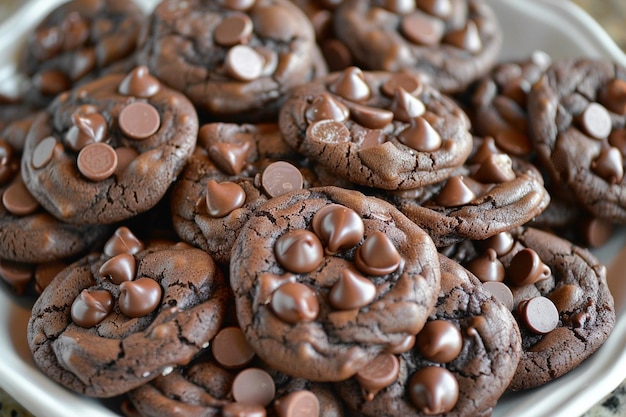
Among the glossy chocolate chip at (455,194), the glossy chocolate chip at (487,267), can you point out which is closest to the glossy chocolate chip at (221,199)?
the glossy chocolate chip at (455,194)

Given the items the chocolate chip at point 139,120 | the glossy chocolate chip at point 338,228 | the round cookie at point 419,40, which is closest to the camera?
the glossy chocolate chip at point 338,228

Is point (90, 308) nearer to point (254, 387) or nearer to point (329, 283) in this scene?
point (254, 387)

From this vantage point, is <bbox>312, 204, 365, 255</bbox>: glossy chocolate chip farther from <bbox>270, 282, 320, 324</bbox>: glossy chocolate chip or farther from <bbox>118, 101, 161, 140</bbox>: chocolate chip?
<bbox>118, 101, 161, 140</bbox>: chocolate chip

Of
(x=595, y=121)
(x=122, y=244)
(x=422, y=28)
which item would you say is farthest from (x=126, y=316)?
(x=595, y=121)

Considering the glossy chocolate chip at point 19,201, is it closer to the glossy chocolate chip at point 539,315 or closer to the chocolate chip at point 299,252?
the chocolate chip at point 299,252

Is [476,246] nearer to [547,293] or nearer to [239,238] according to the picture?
[547,293]

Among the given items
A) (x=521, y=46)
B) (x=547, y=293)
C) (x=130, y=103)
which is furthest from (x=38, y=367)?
(x=521, y=46)

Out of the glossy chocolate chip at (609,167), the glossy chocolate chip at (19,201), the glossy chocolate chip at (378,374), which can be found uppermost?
the glossy chocolate chip at (609,167)
